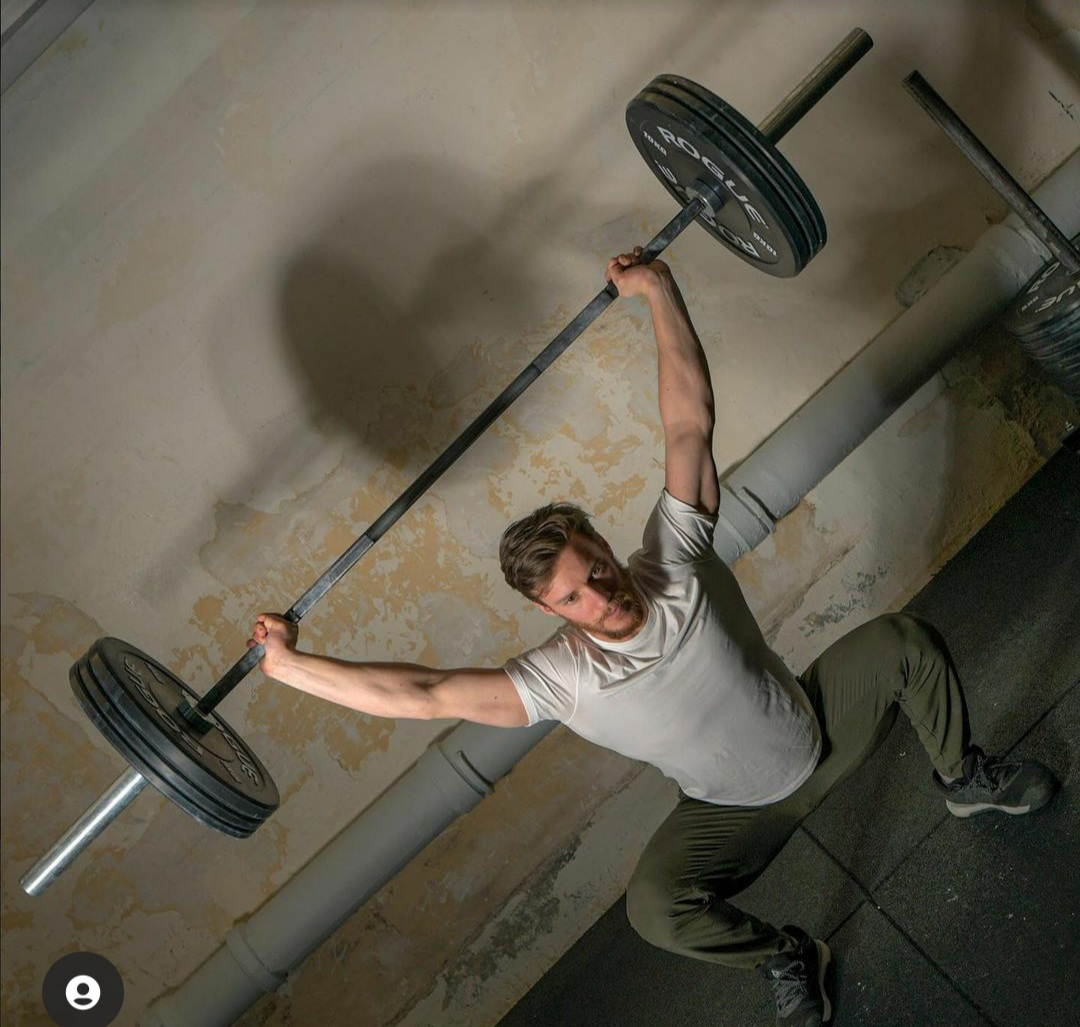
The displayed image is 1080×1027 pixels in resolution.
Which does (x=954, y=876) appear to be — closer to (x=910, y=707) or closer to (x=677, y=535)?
(x=910, y=707)

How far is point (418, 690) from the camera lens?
102 inches

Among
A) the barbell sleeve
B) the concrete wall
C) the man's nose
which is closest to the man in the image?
the man's nose

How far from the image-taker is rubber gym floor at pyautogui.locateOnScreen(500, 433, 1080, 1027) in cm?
275

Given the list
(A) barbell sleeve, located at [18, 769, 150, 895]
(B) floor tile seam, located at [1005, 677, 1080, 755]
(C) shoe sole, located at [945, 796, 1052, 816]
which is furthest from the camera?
(B) floor tile seam, located at [1005, 677, 1080, 755]

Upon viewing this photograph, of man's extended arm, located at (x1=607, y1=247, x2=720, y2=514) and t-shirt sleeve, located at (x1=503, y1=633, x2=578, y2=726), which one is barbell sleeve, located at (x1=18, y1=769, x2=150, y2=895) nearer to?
t-shirt sleeve, located at (x1=503, y1=633, x2=578, y2=726)

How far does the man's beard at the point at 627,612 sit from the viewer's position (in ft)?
7.95

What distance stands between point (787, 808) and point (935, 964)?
1.87 feet

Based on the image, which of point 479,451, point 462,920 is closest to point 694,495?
point 479,451

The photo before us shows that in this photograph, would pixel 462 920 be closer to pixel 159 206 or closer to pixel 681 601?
pixel 681 601

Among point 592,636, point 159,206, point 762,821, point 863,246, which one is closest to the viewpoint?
point 592,636

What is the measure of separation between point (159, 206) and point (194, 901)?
2.32 metres

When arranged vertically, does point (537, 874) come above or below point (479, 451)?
below

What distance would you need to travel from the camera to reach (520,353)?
3.75 m

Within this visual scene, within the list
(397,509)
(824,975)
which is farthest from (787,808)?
(397,509)
